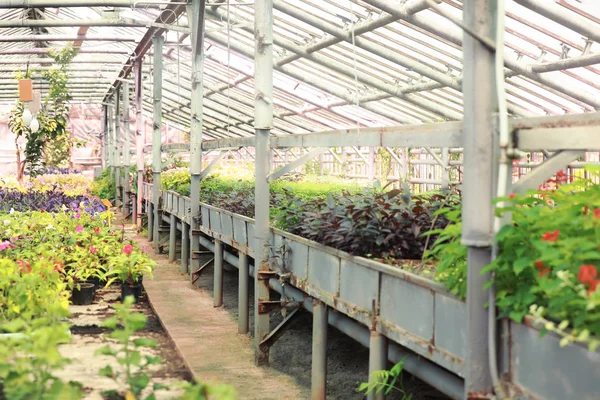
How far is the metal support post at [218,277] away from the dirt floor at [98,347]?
67 centimetres

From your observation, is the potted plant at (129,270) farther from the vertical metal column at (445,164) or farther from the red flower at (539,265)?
the red flower at (539,265)

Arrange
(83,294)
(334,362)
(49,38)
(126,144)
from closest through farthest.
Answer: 1. (334,362)
2. (83,294)
3. (49,38)
4. (126,144)

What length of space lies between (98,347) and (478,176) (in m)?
3.87

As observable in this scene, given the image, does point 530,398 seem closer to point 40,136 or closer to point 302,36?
point 302,36

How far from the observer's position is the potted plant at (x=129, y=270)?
8.34 metres

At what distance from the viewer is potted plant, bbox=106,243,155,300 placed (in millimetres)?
8336

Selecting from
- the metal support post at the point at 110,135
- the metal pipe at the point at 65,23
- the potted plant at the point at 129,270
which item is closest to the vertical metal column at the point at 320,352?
the potted plant at the point at 129,270

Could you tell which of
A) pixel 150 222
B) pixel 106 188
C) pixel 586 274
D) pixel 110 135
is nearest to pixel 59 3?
pixel 150 222

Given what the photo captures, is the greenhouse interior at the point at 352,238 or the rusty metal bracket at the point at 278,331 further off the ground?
the greenhouse interior at the point at 352,238

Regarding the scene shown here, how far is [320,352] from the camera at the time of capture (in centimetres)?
507

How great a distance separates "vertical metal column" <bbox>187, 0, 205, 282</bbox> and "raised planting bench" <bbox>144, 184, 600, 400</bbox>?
3531 millimetres

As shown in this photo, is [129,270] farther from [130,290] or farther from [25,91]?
[25,91]

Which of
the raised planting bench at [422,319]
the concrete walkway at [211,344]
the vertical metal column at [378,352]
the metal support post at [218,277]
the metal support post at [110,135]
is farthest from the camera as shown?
the metal support post at [110,135]

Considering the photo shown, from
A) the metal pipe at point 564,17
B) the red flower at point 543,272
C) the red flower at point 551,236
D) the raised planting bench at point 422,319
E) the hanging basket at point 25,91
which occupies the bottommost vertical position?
the raised planting bench at point 422,319
